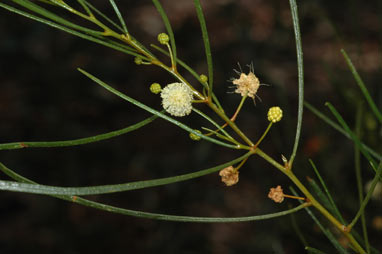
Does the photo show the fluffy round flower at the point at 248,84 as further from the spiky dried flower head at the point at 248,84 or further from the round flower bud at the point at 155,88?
the round flower bud at the point at 155,88

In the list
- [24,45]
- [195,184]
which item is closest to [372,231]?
[195,184]

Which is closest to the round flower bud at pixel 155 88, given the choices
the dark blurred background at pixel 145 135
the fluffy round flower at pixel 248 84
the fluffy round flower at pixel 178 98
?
the fluffy round flower at pixel 178 98

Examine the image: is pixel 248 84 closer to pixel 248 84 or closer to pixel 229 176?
pixel 248 84

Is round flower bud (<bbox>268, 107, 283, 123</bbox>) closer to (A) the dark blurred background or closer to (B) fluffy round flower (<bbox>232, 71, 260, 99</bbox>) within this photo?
(B) fluffy round flower (<bbox>232, 71, 260, 99</bbox>)

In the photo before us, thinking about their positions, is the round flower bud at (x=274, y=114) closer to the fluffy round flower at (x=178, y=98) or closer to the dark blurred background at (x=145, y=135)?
the fluffy round flower at (x=178, y=98)

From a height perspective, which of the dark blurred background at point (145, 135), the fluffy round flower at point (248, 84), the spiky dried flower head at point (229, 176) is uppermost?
the dark blurred background at point (145, 135)

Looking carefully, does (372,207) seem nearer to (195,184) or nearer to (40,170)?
(195,184)

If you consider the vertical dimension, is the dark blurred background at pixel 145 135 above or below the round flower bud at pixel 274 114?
above

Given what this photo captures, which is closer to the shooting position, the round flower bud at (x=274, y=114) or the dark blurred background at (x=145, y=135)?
the round flower bud at (x=274, y=114)
